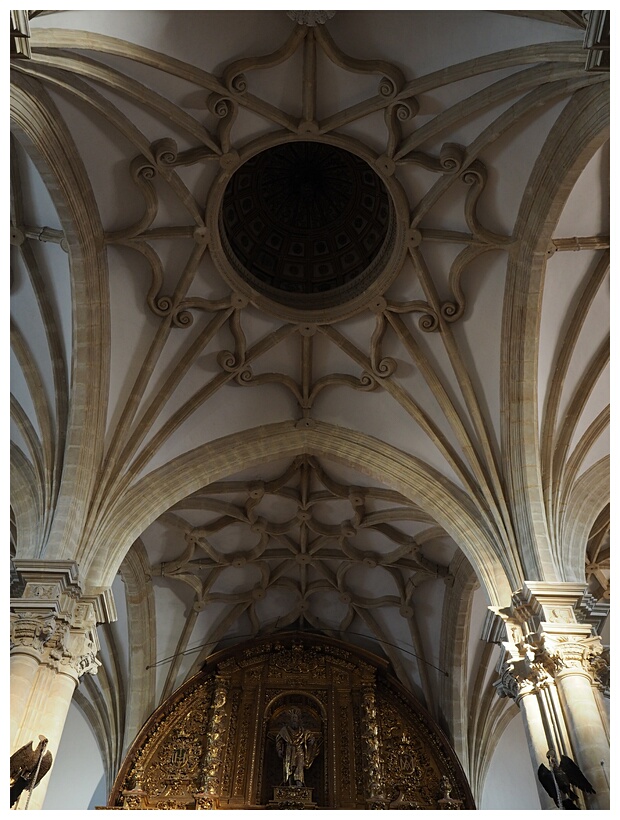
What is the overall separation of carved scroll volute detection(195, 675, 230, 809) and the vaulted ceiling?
3.63m

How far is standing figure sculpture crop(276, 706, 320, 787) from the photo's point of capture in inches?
537

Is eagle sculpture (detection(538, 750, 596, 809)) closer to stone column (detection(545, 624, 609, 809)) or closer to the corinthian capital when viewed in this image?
stone column (detection(545, 624, 609, 809))

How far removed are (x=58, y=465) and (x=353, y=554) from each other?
6.29 m

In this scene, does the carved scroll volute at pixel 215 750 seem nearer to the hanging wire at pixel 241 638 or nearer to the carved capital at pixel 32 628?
the hanging wire at pixel 241 638

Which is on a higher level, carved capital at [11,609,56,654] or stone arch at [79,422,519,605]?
stone arch at [79,422,519,605]

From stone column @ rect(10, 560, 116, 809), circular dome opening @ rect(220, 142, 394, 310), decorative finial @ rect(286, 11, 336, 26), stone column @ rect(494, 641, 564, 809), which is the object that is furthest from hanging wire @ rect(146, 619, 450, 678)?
decorative finial @ rect(286, 11, 336, 26)

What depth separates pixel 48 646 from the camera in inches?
337

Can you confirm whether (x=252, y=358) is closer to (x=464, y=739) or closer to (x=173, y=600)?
(x=173, y=600)

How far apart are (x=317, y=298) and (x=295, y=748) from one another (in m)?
7.65

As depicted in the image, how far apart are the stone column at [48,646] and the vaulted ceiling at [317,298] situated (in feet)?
1.54

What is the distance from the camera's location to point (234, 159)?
10.5 m

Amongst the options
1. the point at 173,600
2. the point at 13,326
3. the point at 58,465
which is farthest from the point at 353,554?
the point at 13,326

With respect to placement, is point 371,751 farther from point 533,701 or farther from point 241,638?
point 533,701

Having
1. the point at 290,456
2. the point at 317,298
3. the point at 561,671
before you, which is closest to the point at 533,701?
the point at 561,671
